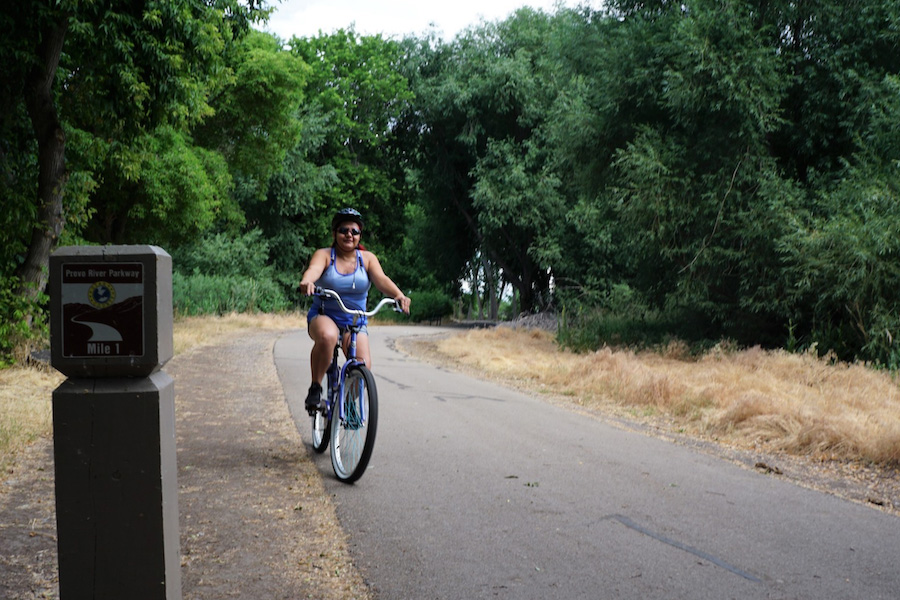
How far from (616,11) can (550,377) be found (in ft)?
36.1

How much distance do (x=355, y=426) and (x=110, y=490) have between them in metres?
3.38

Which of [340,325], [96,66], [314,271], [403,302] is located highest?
[96,66]

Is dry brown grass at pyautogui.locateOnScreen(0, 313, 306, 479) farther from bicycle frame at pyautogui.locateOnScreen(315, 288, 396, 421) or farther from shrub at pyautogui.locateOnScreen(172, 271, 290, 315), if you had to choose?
shrub at pyautogui.locateOnScreen(172, 271, 290, 315)

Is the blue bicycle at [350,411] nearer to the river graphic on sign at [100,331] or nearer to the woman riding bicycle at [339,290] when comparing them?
the woman riding bicycle at [339,290]

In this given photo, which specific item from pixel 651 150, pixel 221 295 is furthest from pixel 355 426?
pixel 221 295

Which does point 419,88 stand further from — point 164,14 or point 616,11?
point 164,14

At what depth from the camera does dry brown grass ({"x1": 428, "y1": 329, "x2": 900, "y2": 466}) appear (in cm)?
805

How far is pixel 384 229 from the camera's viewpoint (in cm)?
5166

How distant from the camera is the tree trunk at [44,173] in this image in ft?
38.4

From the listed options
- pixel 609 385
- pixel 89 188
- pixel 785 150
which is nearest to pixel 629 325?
pixel 785 150

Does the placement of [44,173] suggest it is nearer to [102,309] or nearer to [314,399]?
[314,399]

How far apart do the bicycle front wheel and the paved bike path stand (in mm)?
153

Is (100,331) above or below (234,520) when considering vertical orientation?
above

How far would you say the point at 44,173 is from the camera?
40.5 ft
